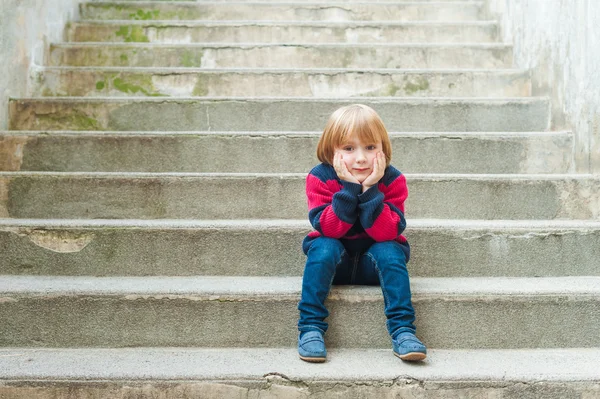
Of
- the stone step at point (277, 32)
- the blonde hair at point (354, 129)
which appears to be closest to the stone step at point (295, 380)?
the blonde hair at point (354, 129)

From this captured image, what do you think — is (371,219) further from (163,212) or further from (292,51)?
(292,51)

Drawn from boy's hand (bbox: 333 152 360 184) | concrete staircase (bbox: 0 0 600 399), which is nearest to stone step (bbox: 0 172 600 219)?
concrete staircase (bbox: 0 0 600 399)

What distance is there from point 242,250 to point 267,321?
1.11 ft

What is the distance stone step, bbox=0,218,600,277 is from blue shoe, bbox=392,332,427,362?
426 millimetres

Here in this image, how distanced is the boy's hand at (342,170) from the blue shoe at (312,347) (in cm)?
49

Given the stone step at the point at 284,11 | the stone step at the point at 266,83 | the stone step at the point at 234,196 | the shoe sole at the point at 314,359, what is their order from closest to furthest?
the shoe sole at the point at 314,359, the stone step at the point at 234,196, the stone step at the point at 266,83, the stone step at the point at 284,11

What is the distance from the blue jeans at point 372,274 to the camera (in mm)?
1800

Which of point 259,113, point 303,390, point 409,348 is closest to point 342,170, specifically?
point 409,348

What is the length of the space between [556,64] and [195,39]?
7.06 ft

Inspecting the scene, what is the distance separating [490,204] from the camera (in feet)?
7.82

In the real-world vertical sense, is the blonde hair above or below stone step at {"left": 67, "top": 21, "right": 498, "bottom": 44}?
below

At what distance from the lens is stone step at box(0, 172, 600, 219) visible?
2.38m

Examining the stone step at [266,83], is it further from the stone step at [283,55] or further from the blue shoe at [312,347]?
the blue shoe at [312,347]

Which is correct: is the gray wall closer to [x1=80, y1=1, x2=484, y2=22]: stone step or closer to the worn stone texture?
[x1=80, y1=1, x2=484, y2=22]: stone step
